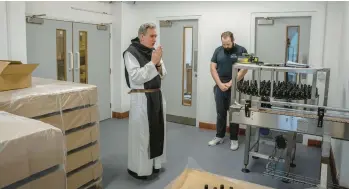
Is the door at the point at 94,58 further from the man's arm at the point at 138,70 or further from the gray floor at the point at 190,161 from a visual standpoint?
the man's arm at the point at 138,70

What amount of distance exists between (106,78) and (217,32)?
211 cm

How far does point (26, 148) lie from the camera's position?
1.25 m

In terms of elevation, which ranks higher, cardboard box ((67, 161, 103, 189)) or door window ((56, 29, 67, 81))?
door window ((56, 29, 67, 81))

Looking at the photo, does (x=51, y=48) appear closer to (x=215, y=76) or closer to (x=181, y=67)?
(x=181, y=67)

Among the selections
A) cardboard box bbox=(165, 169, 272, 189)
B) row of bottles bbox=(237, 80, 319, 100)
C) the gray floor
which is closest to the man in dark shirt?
the gray floor

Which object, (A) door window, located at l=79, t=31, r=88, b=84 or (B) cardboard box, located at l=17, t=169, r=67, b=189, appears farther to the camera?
(A) door window, located at l=79, t=31, r=88, b=84

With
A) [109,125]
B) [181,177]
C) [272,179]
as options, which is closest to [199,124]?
[109,125]

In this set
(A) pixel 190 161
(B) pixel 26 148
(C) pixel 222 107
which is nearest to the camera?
(B) pixel 26 148

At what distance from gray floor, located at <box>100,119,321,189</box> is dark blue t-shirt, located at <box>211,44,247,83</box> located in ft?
3.16

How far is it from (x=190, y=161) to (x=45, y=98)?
1.96 m

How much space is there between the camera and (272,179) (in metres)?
3.13

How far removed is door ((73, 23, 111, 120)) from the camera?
15.6 ft

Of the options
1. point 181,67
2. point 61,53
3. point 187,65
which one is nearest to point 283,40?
point 187,65

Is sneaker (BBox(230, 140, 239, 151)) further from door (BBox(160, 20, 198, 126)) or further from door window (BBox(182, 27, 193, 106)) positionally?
door window (BBox(182, 27, 193, 106))
